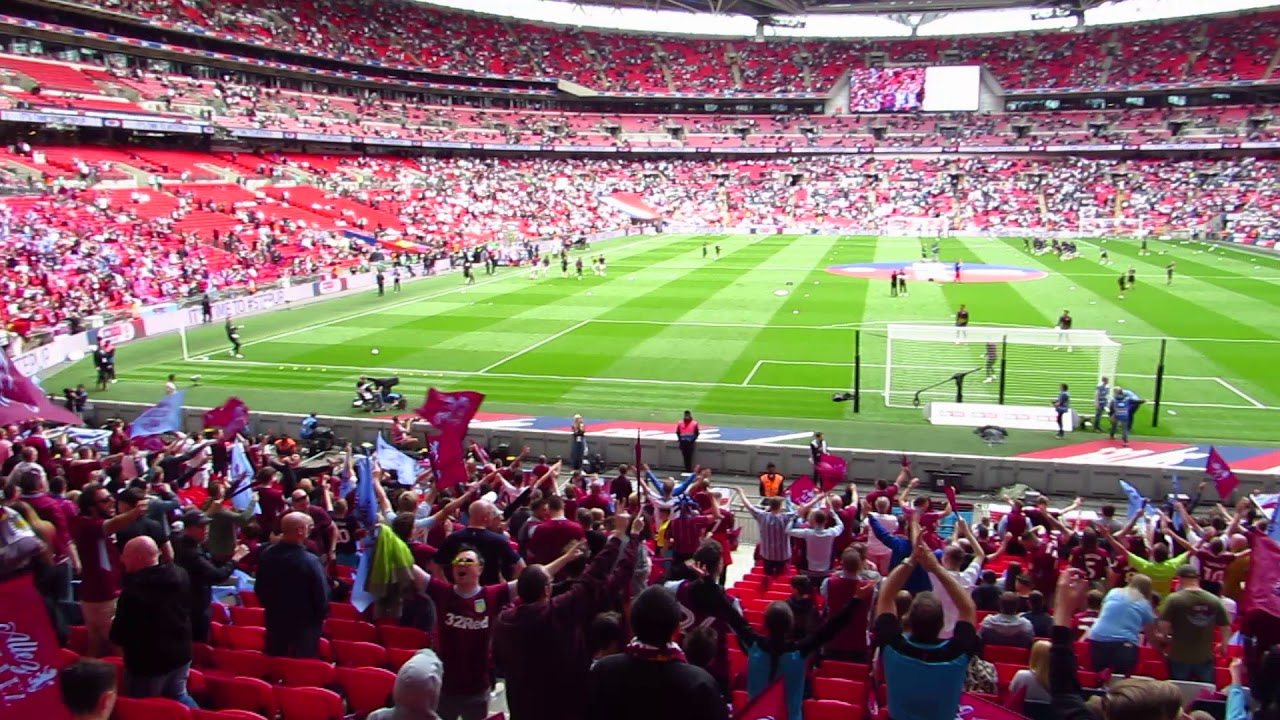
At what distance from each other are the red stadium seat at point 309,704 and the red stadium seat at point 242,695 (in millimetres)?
123

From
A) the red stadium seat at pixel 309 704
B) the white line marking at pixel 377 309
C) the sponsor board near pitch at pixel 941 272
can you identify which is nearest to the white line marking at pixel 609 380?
the white line marking at pixel 377 309

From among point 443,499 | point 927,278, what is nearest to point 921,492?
point 443,499

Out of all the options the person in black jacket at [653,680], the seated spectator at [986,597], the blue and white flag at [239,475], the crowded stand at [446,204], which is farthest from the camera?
the crowded stand at [446,204]

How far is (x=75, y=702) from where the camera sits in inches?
171

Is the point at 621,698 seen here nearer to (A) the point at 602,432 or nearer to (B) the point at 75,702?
(B) the point at 75,702

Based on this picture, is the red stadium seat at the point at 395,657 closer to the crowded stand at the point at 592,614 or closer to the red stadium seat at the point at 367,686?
the crowded stand at the point at 592,614

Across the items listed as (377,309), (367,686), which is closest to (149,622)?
(367,686)

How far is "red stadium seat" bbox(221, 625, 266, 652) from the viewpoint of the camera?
303 inches

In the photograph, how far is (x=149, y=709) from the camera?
569 centimetres

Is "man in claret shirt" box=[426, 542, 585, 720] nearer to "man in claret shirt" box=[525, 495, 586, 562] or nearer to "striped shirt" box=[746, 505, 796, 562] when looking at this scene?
"man in claret shirt" box=[525, 495, 586, 562]

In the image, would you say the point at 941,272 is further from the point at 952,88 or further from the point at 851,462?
the point at 952,88

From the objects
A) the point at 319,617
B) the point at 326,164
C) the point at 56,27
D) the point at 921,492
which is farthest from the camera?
the point at 326,164

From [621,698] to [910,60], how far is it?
359 ft

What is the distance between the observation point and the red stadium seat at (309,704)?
6121 millimetres
